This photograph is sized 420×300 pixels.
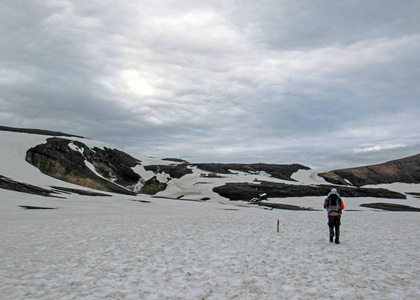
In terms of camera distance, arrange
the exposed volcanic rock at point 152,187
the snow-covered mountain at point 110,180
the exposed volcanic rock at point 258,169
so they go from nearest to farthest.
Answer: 1. the snow-covered mountain at point 110,180
2. the exposed volcanic rock at point 152,187
3. the exposed volcanic rock at point 258,169

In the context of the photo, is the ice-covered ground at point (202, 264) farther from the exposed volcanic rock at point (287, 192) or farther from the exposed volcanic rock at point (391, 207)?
the exposed volcanic rock at point (287, 192)

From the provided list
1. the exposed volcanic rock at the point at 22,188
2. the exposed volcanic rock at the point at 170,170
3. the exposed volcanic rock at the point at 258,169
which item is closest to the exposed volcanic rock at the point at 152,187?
the exposed volcanic rock at the point at 170,170

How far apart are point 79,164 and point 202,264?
54.2 m

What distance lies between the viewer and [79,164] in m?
57.7

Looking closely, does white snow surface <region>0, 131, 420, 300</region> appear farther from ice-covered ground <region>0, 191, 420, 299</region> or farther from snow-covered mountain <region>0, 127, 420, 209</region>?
snow-covered mountain <region>0, 127, 420, 209</region>

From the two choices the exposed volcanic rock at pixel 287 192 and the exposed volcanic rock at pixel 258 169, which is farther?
the exposed volcanic rock at pixel 258 169

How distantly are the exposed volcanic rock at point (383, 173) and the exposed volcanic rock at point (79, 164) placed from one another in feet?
187

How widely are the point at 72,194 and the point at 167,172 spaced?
129 feet

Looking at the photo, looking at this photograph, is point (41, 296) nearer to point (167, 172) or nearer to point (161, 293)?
point (161, 293)

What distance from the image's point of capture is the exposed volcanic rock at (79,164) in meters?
52.8

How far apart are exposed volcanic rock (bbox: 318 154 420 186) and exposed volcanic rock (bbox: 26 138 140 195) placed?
5689cm

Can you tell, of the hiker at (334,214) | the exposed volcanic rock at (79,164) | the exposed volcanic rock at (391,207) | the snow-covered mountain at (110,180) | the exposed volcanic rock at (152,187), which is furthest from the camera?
the exposed volcanic rock at (152,187)

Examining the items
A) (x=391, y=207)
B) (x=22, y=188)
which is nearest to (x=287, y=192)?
(x=391, y=207)

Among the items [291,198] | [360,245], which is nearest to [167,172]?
[291,198]
